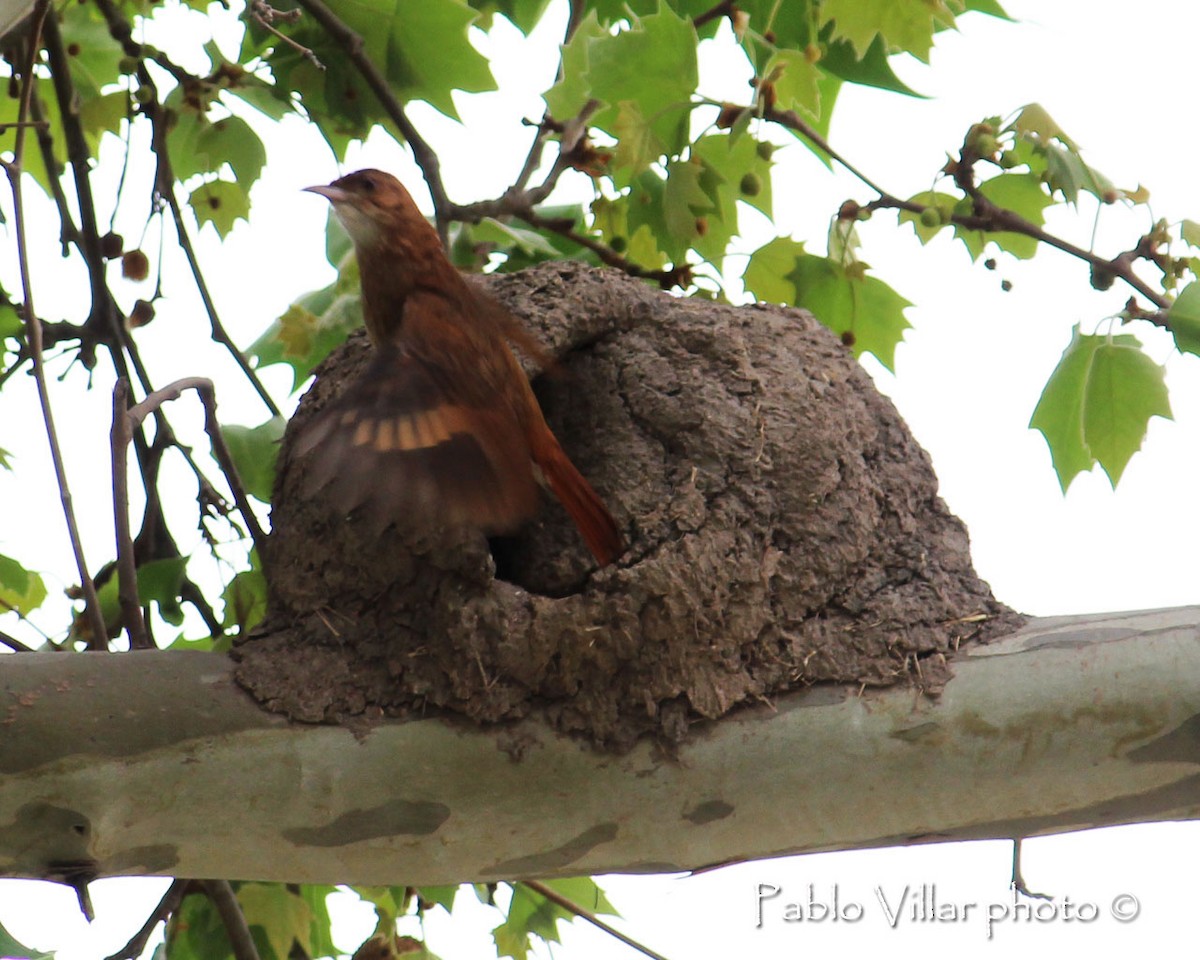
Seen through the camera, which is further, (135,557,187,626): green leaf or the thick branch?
(135,557,187,626): green leaf

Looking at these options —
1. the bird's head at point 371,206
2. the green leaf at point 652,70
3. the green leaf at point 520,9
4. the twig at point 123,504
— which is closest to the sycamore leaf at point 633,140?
the green leaf at point 652,70

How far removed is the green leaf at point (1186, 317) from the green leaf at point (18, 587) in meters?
2.87

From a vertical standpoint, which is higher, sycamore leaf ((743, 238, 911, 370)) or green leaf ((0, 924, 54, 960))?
sycamore leaf ((743, 238, 911, 370))

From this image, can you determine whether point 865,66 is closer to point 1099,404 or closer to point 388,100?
point 1099,404

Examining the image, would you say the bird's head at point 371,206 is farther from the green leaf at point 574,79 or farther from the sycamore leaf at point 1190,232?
the sycamore leaf at point 1190,232

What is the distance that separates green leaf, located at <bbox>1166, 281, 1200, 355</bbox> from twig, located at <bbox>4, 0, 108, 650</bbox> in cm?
234

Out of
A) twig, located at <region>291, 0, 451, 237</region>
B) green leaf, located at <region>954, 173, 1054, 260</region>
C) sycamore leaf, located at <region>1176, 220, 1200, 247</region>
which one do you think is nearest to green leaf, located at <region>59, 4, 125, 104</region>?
twig, located at <region>291, 0, 451, 237</region>

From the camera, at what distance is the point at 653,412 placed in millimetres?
3152

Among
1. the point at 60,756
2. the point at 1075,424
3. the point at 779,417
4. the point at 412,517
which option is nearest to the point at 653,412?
the point at 779,417

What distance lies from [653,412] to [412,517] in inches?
25.4

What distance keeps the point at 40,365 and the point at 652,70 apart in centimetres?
154

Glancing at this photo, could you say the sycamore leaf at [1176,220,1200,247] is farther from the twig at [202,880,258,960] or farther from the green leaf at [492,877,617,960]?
the twig at [202,880,258,960]

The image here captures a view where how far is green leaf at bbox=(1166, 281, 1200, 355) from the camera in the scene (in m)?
3.22

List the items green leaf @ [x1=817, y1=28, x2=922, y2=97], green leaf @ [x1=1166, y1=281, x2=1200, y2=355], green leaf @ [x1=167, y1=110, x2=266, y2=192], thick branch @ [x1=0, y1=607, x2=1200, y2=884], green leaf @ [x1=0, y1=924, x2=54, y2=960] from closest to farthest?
thick branch @ [x1=0, y1=607, x2=1200, y2=884], green leaf @ [x1=0, y1=924, x2=54, y2=960], green leaf @ [x1=1166, y1=281, x2=1200, y2=355], green leaf @ [x1=817, y1=28, x2=922, y2=97], green leaf @ [x1=167, y1=110, x2=266, y2=192]
